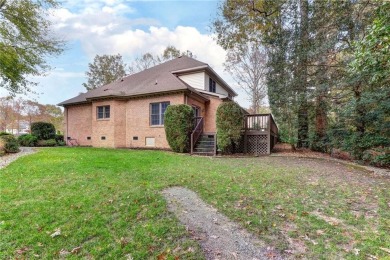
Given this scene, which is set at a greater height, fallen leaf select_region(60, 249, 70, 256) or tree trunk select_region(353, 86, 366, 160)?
tree trunk select_region(353, 86, 366, 160)

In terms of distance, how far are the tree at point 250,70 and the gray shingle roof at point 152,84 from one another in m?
8.50

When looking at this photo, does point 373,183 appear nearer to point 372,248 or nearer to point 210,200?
point 372,248

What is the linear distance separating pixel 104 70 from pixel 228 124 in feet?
92.2

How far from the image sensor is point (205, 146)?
12.8 m

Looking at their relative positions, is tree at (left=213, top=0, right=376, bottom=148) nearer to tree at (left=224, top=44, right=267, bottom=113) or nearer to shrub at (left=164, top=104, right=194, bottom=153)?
shrub at (left=164, top=104, right=194, bottom=153)

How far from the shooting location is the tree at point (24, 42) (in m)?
14.7

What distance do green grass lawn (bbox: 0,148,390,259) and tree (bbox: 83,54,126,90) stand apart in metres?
29.1

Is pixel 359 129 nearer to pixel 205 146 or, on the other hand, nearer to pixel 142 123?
pixel 205 146

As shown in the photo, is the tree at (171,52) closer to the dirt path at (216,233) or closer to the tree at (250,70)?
the tree at (250,70)

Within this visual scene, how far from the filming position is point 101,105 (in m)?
16.0

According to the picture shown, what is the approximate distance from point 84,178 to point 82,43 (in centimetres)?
1550

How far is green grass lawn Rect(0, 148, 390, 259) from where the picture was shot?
2898 millimetres

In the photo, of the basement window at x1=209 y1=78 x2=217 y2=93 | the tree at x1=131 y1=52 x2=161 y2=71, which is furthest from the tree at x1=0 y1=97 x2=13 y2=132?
the basement window at x1=209 y1=78 x2=217 y2=93

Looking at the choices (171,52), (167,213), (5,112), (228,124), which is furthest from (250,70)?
(5,112)
